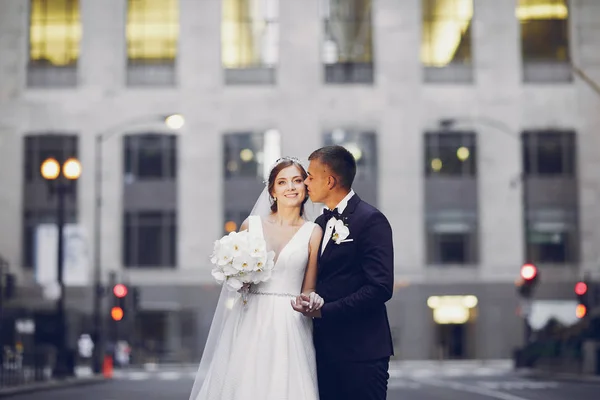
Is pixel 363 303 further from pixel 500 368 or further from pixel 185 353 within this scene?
pixel 185 353

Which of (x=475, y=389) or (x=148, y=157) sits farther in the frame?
(x=148, y=157)

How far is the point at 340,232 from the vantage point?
7.81 meters

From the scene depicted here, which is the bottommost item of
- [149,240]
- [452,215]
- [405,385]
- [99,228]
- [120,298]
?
[405,385]

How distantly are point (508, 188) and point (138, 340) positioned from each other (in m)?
19.5

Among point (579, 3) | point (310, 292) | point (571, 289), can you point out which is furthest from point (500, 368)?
point (310, 292)

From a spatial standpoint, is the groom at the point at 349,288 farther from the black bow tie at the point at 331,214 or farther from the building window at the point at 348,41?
the building window at the point at 348,41

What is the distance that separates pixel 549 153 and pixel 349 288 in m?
55.4

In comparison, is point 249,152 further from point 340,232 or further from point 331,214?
point 340,232

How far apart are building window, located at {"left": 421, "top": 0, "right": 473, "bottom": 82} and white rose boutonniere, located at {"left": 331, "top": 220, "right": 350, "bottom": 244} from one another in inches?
2188

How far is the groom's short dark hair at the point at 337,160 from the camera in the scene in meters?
7.76

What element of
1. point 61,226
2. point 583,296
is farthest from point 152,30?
point 583,296

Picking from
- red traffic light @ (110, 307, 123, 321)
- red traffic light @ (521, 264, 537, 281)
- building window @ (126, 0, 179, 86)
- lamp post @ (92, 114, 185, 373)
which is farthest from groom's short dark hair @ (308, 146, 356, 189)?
building window @ (126, 0, 179, 86)

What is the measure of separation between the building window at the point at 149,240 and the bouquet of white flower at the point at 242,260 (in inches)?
2099

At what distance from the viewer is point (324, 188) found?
25.9ft
